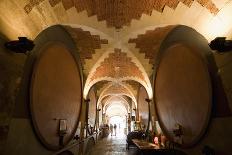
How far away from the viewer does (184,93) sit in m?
3.60

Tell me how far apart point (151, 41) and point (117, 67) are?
2.62m

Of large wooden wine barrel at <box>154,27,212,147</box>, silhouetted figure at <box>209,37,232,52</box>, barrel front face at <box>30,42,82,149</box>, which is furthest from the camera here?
barrel front face at <box>30,42,82,149</box>

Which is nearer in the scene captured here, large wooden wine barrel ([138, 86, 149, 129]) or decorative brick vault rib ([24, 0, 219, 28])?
decorative brick vault rib ([24, 0, 219, 28])

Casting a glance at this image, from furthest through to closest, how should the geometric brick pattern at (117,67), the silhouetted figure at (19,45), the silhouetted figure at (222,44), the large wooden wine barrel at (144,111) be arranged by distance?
the large wooden wine barrel at (144,111) < the geometric brick pattern at (117,67) < the silhouetted figure at (222,44) < the silhouetted figure at (19,45)

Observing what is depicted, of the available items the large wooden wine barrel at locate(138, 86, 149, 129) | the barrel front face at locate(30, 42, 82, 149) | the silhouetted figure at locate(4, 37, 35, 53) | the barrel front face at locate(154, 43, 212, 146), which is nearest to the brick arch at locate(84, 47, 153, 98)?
the large wooden wine barrel at locate(138, 86, 149, 129)

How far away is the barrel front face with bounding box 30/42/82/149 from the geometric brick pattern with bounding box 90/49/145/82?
166 cm

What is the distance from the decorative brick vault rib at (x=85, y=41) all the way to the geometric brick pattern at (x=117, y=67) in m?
0.73

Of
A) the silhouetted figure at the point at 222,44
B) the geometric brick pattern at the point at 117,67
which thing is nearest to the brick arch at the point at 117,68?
the geometric brick pattern at the point at 117,67

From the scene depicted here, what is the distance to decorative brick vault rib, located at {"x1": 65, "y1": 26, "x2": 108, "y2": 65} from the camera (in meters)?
4.85

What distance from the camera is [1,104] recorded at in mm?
2074

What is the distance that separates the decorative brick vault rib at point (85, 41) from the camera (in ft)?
15.9

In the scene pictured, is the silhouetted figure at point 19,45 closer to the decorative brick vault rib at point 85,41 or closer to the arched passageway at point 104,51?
the arched passageway at point 104,51

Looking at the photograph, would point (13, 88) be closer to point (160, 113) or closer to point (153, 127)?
point (160, 113)

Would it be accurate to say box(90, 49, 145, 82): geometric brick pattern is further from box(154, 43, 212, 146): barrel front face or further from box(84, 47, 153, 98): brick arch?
box(154, 43, 212, 146): barrel front face
